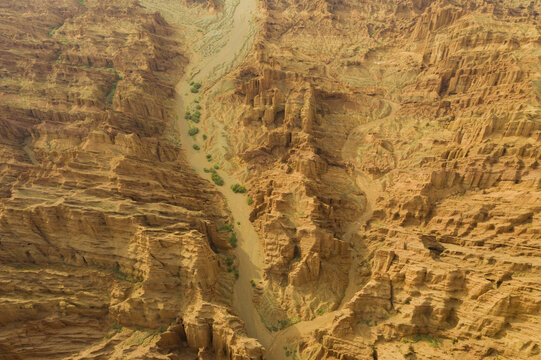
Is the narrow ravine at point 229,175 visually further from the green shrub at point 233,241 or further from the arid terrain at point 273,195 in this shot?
the green shrub at point 233,241

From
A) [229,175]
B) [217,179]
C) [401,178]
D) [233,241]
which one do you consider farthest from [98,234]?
[401,178]

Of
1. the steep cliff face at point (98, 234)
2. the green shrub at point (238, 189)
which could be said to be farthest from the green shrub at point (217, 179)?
the green shrub at point (238, 189)

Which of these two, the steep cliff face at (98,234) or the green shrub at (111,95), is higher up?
the green shrub at (111,95)

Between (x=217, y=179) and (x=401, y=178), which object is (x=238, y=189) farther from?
(x=401, y=178)

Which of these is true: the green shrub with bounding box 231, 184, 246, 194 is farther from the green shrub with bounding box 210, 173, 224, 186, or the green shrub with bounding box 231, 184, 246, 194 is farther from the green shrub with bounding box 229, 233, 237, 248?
the green shrub with bounding box 229, 233, 237, 248

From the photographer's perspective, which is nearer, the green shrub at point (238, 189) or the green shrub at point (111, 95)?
the green shrub at point (238, 189)

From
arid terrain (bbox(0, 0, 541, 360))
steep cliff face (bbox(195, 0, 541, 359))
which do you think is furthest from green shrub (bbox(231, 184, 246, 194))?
steep cliff face (bbox(195, 0, 541, 359))

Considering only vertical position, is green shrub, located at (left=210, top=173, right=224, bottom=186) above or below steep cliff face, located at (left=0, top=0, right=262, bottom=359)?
above
